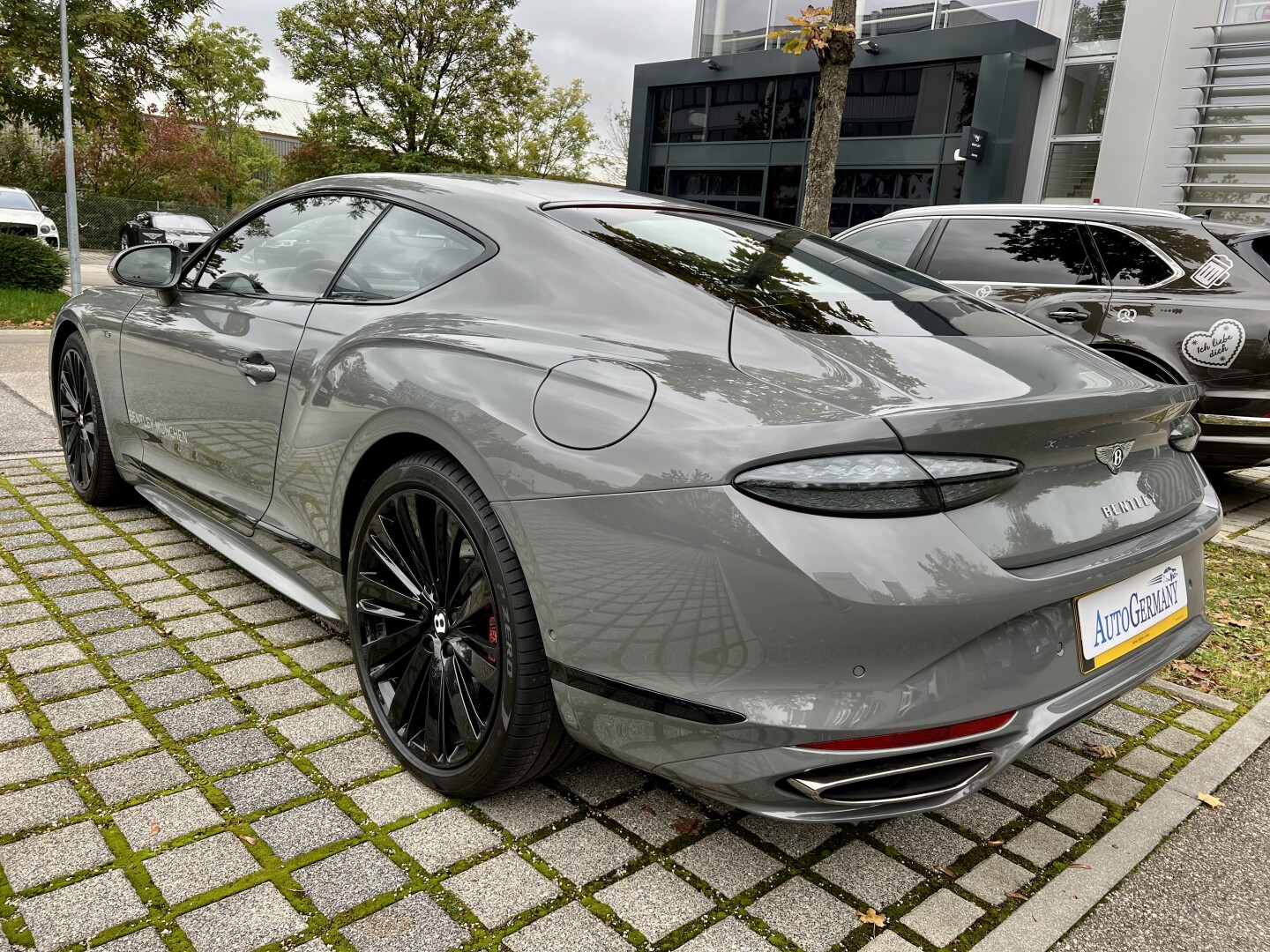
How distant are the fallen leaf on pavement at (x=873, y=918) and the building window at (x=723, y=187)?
2100cm

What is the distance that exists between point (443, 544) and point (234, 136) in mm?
44282

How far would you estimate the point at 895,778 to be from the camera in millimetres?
1797

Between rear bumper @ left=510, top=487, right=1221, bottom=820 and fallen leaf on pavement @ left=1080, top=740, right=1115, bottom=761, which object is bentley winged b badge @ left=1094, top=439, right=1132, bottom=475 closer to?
rear bumper @ left=510, top=487, right=1221, bottom=820

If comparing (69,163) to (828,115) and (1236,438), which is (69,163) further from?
(1236,438)

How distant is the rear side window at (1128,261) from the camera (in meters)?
5.57

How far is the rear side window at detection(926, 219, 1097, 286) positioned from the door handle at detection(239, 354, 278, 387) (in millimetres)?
4635

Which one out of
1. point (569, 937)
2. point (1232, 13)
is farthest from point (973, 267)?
point (1232, 13)

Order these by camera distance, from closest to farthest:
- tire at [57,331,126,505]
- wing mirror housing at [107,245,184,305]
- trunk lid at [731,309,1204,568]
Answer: trunk lid at [731,309,1204,568]
wing mirror housing at [107,245,184,305]
tire at [57,331,126,505]

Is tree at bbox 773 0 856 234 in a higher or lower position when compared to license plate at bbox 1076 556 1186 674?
higher

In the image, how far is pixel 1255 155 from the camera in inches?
572

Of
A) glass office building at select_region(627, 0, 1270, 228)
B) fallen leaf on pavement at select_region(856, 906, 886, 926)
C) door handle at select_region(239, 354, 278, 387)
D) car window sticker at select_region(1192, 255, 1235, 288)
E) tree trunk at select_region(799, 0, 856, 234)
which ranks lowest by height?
fallen leaf on pavement at select_region(856, 906, 886, 926)

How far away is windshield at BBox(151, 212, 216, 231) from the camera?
2370cm

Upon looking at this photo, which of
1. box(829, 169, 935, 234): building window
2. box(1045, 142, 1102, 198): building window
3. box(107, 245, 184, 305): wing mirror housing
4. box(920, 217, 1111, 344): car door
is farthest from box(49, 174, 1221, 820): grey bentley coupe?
box(829, 169, 935, 234): building window

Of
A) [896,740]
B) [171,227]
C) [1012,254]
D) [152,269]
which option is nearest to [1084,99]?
[1012,254]
